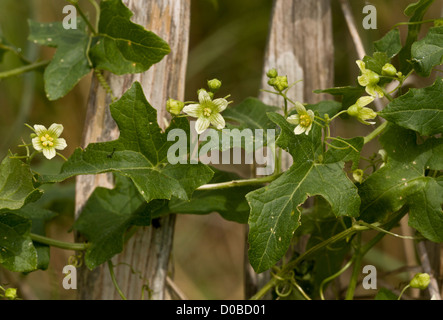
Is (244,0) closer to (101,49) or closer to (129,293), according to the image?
(101,49)

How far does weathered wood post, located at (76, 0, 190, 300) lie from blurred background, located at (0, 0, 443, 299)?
0.48 meters

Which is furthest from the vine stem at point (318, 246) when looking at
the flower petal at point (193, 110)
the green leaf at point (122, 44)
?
the green leaf at point (122, 44)

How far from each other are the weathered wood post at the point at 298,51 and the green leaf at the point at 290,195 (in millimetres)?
390

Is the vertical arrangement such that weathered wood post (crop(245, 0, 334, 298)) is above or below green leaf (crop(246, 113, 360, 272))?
above

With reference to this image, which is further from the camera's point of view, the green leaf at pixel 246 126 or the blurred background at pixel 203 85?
the blurred background at pixel 203 85

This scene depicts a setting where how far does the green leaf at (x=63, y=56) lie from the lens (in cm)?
112

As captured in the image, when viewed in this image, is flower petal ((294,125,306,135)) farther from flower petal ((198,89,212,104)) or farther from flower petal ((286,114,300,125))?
flower petal ((198,89,212,104))

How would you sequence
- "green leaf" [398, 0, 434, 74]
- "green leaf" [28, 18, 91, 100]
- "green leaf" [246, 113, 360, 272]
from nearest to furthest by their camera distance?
1. "green leaf" [246, 113, 360, 272]
2. "green leaf" [398, 0, 434, 74]
3. "green leaf" [28, 18, 91, 100]

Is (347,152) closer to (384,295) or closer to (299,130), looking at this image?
(299,130)

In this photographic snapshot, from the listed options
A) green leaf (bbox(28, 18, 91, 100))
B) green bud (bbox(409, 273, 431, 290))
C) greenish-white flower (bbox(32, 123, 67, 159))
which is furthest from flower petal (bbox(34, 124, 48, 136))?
green bud (bbox(409, 273, 431, 290))

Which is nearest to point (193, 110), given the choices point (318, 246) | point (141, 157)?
point (141, 157)

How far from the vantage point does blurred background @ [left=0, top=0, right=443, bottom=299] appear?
185 centimetres

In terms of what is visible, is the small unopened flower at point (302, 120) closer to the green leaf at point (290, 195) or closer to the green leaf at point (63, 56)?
the green leaf at point (290, 195)
